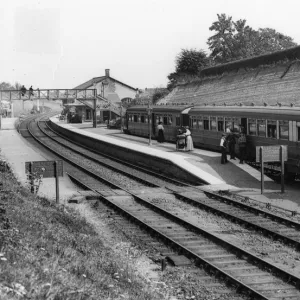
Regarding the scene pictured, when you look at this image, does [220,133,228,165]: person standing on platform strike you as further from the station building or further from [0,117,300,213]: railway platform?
the station building

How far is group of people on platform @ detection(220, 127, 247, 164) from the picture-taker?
25506 millimetres

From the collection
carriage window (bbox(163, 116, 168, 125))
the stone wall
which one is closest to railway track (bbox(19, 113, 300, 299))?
carriage window (bbox(163, 116, 168, 125))

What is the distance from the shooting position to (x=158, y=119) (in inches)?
1635

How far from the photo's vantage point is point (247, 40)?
249 ft

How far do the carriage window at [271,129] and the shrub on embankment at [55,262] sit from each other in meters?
11.3

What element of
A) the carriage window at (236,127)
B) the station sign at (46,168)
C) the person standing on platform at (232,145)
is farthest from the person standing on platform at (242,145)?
the station sign at (46,168)

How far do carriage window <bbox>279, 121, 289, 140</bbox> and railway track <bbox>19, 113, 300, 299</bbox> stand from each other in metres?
3.99

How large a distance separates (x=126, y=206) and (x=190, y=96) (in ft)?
148

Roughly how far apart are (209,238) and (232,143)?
44.1 feet

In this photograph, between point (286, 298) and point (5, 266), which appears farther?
point (286, 298)

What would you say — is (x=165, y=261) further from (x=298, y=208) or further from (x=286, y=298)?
(x=298, y=208)

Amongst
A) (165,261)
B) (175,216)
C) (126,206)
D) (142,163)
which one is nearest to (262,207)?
(175,216)

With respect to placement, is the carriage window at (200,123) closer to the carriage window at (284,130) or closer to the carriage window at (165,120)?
the carriage window at (165,120)

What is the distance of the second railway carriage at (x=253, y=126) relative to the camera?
2142 cm
